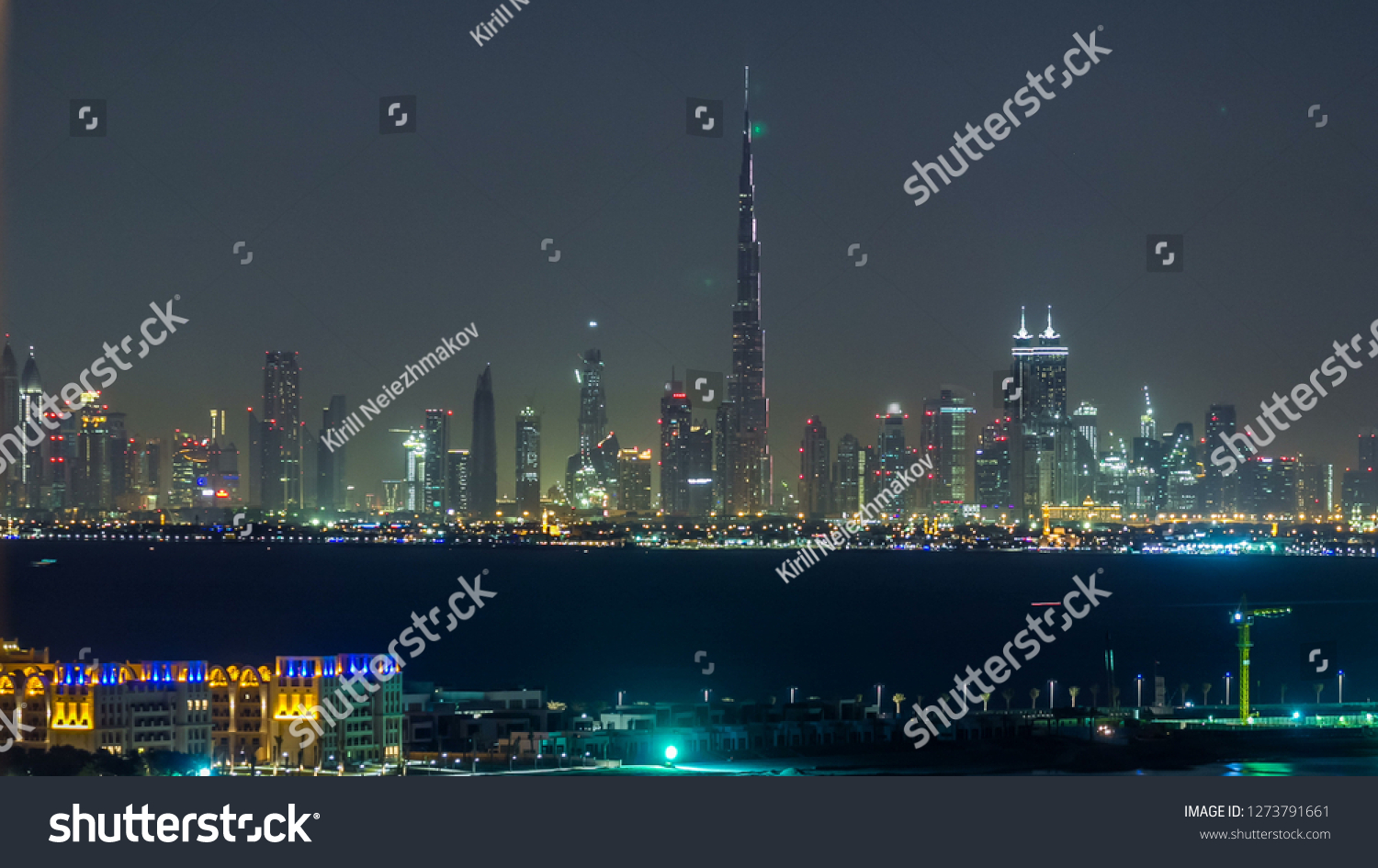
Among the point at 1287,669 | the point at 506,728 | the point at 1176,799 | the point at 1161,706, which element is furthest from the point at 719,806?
the point at 1287,669

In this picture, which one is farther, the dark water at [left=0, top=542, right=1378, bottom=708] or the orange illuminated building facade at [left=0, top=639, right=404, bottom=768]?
the dark water at [left=0, top=542, right=1378, bottom=708]

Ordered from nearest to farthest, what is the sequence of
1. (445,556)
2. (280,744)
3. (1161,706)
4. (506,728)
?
(280,744) < (506,728) < (1161,706) < (445,556)

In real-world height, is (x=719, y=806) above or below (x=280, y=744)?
above

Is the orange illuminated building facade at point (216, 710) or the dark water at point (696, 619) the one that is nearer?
the orange illuminated building facade at point (216, 710)

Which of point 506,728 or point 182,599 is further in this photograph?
point 182,599

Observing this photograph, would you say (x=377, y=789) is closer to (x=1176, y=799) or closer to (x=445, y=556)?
(x=1176, y=799)

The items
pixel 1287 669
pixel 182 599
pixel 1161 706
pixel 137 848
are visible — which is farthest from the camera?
pixel 182 599

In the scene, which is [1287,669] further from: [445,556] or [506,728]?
[445,556]
